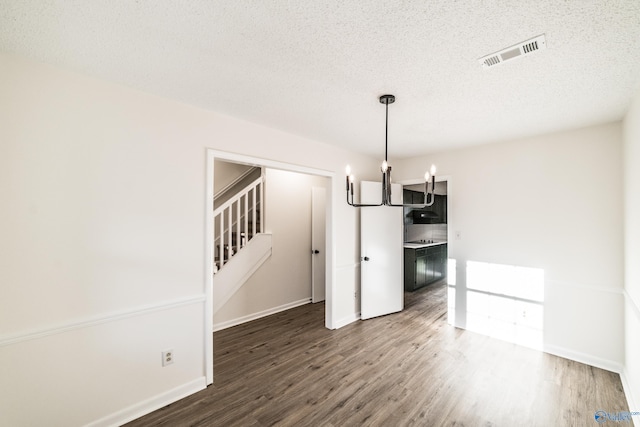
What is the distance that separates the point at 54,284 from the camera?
1789mm

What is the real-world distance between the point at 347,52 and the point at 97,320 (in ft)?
8.12

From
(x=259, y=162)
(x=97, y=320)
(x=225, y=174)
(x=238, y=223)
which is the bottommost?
(x=97, y=320)

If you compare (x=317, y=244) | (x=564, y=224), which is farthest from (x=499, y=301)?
(x=317, y=244)

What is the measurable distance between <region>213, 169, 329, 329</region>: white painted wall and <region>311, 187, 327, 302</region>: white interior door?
76 millimetres

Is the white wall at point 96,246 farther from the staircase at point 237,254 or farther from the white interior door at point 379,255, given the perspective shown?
the white interior door at point 379,255

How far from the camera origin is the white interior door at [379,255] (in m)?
4.07

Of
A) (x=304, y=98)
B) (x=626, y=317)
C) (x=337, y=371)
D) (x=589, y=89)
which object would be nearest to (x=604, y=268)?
(x=626, y=317)

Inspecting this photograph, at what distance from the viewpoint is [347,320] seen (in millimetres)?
3947

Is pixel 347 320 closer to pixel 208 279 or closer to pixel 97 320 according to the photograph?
pixel 208 279

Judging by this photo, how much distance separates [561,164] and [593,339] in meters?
1.89

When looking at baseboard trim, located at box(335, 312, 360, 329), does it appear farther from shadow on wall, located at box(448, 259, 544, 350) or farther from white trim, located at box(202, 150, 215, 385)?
white trim, located at box(202, 150, 215, 385)

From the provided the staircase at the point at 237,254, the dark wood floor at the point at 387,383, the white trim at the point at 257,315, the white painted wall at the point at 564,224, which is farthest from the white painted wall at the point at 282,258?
the white painted wall at the point at 564,224

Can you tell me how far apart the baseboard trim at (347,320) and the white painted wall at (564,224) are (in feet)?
6.04

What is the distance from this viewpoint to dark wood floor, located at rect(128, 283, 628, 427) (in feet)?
6.81
